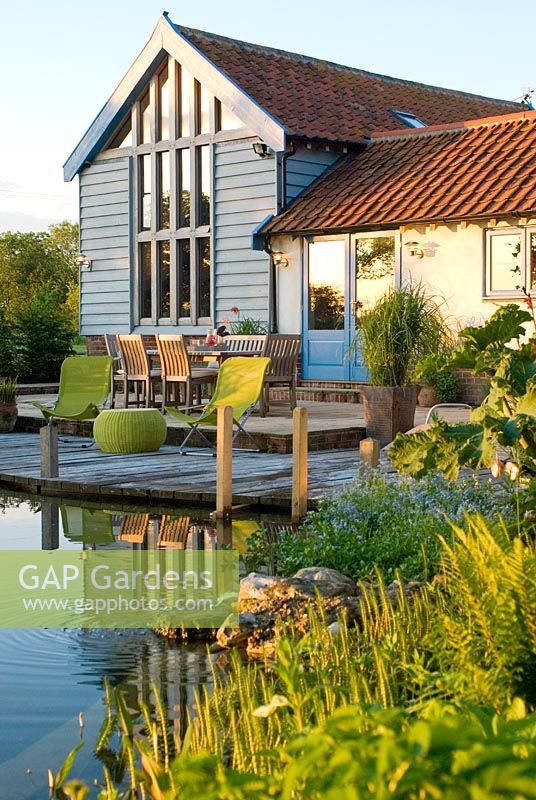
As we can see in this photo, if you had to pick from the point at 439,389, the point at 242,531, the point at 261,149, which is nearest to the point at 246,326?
the point at 261,149

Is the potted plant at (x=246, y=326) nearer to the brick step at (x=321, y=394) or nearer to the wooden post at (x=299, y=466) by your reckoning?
the brick step at (x=321, y=394)

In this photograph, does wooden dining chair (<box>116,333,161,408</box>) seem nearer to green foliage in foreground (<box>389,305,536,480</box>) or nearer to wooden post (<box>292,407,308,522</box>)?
wooden post (<box>292,407,308,522</box>)

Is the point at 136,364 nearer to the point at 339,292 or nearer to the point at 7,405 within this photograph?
the point at 7,405

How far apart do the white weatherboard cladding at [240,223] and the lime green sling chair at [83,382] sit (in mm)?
5837

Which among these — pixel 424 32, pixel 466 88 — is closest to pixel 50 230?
pixel 466 88

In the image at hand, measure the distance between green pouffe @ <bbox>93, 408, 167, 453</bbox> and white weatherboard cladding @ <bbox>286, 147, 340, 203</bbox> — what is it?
7.31 metres

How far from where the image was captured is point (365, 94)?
66.9 ft

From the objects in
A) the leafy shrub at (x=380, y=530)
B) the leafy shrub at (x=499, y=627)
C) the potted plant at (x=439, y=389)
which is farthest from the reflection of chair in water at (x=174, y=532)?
the potted plant at (x=439, y=389)

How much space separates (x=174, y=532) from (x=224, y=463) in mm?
577

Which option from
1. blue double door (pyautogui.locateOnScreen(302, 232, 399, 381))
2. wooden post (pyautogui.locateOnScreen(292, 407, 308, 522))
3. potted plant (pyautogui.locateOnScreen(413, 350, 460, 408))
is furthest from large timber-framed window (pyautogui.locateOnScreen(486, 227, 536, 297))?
wooden post (pyautogui.locateOnScreen(292, 407, 308, 522))

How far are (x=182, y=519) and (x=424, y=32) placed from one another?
10941 millimetres

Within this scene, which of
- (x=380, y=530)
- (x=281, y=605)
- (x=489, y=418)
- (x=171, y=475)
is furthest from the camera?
(x=171, y=475)

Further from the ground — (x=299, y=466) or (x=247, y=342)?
(x=247, y=342)

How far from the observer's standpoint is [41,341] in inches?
840
